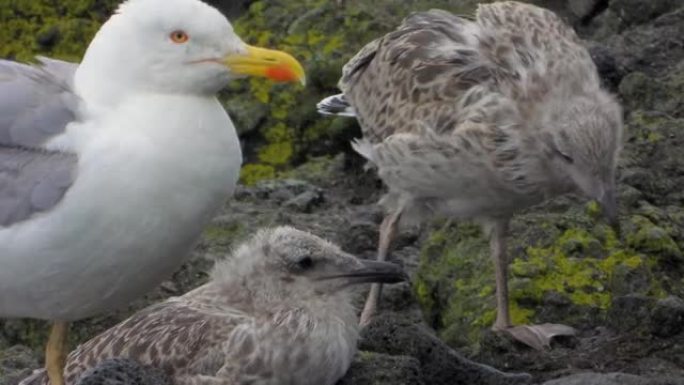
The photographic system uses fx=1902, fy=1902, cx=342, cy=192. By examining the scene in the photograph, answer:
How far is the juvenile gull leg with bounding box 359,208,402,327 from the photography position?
9.80m

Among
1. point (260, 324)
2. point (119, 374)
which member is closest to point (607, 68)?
point (260, 324)

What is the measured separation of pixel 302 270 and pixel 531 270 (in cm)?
188

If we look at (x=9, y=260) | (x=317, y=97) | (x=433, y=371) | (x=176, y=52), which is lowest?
(x=317, y=97)

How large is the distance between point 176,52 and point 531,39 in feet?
8.39

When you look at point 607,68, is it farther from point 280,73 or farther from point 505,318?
point 280,73

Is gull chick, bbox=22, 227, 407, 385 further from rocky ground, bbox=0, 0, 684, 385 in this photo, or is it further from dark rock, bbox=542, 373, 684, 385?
dark rock, bbox=542, 373, 684, 385

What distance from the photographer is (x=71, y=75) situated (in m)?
8.04

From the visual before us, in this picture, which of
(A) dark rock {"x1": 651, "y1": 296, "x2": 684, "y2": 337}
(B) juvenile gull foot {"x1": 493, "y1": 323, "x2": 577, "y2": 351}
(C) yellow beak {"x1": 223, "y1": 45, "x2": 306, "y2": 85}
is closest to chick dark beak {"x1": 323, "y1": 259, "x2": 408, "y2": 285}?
(C) yellow beak {"x1": 223, "y1": 45, "x2": 306, "y2": 85}

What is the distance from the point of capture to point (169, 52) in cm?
771

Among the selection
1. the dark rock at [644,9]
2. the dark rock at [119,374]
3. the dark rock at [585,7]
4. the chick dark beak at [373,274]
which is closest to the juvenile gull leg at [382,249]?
the chick dark beak at [373,274]

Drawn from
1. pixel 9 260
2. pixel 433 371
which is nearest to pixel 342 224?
pixel 433 371

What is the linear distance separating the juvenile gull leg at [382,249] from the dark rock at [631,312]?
1.37 m

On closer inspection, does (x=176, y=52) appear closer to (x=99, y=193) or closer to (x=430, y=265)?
(x=99, y=193)

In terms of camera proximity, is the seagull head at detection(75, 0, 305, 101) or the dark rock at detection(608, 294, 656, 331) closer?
the seagull head at detection(75, 0, 305, 101)
